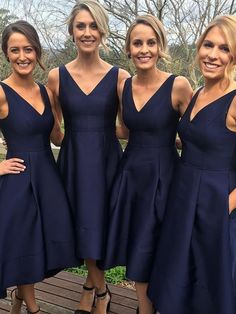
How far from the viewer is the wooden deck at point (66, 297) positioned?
9.76 feet

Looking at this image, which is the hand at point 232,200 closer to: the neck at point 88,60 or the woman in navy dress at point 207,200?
the woman in navy dress at point 207,200

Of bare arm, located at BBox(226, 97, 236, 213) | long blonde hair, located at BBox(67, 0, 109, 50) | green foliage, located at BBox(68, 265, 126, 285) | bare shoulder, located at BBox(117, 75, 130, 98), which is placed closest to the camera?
bare arm, located at BBox(226, 97, 236, 213)

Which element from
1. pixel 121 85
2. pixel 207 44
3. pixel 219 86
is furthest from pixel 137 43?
pixel 219 86

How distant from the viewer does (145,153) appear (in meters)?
2.48

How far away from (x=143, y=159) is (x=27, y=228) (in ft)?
2.57

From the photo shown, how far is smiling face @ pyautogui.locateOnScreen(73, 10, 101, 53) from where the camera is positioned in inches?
99.3

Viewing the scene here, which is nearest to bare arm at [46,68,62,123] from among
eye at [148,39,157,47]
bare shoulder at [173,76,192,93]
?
eye at [148,39,157,47]

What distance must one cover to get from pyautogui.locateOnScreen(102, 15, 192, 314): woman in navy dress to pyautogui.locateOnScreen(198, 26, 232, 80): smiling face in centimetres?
27

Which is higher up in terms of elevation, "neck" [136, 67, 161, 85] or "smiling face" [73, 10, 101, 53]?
"smiling face" [73, 10, 101, 53]

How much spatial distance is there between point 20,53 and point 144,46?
725 millimetres

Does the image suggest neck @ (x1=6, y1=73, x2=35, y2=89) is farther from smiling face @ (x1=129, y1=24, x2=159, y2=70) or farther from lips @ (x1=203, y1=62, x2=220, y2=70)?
lips @ (x1=203, y1=62, x2=220, y2=70)

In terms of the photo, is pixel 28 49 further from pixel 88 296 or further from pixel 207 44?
pixel 88 296

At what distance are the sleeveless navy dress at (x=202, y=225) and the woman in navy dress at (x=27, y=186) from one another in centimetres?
69

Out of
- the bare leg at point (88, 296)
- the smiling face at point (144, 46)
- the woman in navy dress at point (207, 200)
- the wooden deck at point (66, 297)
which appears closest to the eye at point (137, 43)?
the smiling face at point (144, 46)
